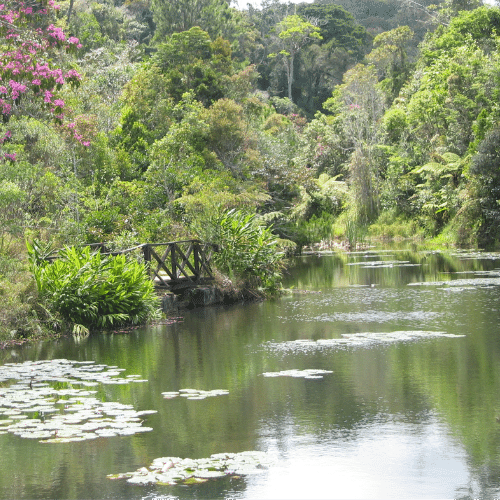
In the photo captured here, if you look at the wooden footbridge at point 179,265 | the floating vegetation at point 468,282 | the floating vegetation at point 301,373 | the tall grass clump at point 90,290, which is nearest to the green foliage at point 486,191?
the floating vegetation at point 468,282

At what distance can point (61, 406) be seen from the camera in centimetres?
734

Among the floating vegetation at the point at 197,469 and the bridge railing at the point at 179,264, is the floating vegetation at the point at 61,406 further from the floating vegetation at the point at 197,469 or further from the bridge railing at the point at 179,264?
the bridge railing at the point at 179,264

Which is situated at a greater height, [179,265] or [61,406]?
[179,265]

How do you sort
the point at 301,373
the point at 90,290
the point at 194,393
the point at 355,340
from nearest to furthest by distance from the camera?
1. the point at 194,393
2. the point at 301,373
3. the point at 355,340
4. the point at 90,290

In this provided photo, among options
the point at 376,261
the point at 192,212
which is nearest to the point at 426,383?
the point at 192,212

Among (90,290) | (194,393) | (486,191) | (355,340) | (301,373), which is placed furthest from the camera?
(486,191)

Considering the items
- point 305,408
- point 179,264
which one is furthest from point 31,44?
point 305,408

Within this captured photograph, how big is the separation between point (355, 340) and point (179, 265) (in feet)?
21.1

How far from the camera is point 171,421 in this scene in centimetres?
677

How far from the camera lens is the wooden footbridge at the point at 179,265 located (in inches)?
615

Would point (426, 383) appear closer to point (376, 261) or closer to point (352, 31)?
point (376, 261)

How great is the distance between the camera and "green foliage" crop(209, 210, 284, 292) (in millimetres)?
17516

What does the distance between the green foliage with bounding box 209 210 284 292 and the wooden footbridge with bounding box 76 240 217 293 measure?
368 mm

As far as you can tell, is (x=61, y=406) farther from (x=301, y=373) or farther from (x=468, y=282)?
(x=468, y=282)
